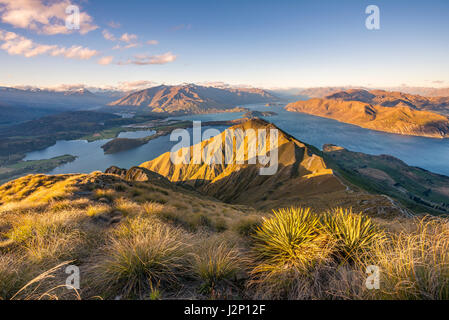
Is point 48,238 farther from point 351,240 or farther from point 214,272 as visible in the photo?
point 351,240

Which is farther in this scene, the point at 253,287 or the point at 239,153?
the point at 239,153

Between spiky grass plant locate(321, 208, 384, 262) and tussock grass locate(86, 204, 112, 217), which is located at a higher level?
spiky grass plant locate(321, 208, 384, 262)

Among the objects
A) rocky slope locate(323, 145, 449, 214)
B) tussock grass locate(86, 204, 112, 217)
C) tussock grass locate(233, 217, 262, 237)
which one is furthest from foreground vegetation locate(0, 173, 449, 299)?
rocky slope locate(323, 145, 449, 214)

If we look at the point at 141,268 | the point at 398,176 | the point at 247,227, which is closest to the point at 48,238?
the point at 141,268

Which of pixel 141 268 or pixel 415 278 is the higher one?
pixel 415 278

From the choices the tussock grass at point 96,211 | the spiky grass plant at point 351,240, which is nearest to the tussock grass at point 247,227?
the spiky grass plant at point 351,240

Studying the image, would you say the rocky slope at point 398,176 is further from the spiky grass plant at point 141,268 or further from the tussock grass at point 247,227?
the spiky grass plant at point 141,268

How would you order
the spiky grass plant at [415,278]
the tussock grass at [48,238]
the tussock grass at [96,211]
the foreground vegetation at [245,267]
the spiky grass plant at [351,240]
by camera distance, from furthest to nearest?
the tussock grass at [96,211]
the tussock grass at [48,238]
the spiky grass plant at [351,240]
the foreground vegetation at [245,267]
the spiky grass plant at [415,278]

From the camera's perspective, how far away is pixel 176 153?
15138 cm

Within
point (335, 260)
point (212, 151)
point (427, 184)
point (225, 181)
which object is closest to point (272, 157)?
point (225, 181)

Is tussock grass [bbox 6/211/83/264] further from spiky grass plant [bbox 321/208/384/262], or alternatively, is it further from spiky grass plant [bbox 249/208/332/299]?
spiky grass plant [bbox 321/208/384/262]

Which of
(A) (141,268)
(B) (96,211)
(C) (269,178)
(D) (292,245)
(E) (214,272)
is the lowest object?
(C) (269,178)
